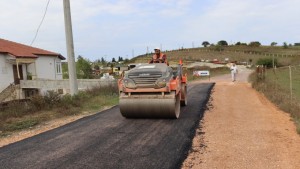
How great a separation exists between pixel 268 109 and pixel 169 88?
488 cm

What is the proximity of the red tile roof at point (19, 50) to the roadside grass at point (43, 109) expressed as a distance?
21570 millimetres

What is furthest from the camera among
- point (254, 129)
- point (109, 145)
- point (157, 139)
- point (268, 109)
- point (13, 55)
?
point (13, 55)

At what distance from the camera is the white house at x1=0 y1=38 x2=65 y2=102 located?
1384 inches

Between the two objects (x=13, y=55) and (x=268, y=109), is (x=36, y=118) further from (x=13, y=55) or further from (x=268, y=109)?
(x=13, y=55)

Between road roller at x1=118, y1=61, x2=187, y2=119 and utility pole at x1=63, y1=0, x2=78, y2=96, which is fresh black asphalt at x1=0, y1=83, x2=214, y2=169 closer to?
road roller at x1=118, y1=61, x2=187, y2=119

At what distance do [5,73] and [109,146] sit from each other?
3058 centimetres

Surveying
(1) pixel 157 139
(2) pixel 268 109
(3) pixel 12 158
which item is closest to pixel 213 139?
(1) pixel 157 139

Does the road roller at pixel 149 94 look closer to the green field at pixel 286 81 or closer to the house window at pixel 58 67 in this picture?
the green field at pixel 286 81

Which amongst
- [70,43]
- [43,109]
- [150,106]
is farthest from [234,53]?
[150,106]

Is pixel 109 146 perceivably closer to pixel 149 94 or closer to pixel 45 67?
pixel 149 94

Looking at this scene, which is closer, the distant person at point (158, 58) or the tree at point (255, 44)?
the distant person at point (158, 58)

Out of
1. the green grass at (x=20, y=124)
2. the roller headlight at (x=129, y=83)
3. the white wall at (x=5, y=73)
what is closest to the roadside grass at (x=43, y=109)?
the green grass at (x=20, y=124)

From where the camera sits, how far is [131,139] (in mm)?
8742

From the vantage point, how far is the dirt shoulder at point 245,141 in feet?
22.3
